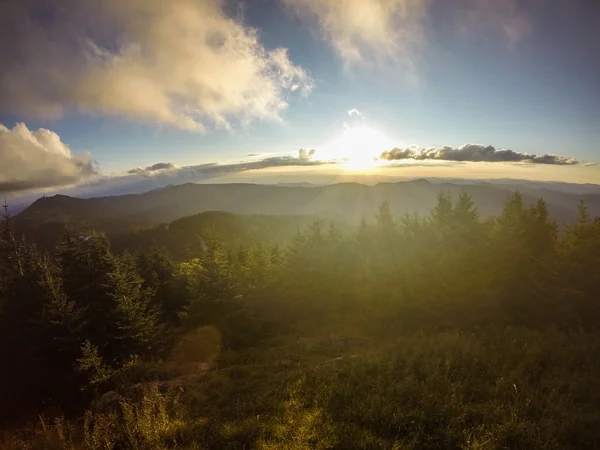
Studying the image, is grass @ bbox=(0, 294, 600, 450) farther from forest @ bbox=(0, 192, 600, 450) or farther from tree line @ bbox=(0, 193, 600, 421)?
tree line @ bbox=(0, 193, 600, 421)

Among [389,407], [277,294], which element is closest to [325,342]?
[389,407]

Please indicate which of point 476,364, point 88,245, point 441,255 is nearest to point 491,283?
point 441,255

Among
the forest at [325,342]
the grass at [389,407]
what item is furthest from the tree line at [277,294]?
the grass at [389,407]

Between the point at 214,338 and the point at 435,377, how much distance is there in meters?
19.4

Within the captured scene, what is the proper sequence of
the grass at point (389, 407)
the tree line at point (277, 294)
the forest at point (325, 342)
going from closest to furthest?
1. the grass at point (389, 407)
2. the forest at point (325, 342)
3. the tree line at point (277, 294)

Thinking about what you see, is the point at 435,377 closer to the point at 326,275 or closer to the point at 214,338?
the point at 214,338

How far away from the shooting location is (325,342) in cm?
2134

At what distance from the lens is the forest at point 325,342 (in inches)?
303

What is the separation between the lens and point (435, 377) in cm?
953

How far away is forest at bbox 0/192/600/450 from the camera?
7688mm

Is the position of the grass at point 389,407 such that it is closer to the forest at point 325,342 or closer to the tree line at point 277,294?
the forest at point 325,342

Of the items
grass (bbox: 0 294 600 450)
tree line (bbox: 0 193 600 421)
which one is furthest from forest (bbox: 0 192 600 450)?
tree line (bbox: 0 193 600 421)

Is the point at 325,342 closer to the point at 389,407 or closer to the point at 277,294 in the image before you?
the point at 389,407

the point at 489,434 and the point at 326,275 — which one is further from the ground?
the point at 489,434
